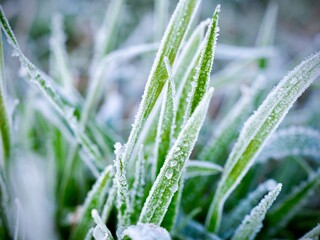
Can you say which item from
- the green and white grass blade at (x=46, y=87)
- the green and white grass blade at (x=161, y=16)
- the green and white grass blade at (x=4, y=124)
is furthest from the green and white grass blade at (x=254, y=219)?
the green and white grass blade at (x=161, y=16)

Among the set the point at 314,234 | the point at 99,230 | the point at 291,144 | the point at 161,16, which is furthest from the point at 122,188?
the point at 161,16

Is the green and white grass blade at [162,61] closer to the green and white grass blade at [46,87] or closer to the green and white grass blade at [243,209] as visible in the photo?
the green and white grass blade at [46,87]

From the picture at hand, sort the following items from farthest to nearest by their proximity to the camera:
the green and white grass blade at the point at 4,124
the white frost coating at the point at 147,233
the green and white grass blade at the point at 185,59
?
1. the green and white grass blade at the point at 185,59
2. the green and white grass blade at the point at 4,124
3. the white frost coating at the point at 147,233

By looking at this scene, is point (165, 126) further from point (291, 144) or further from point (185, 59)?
point (291, 144)

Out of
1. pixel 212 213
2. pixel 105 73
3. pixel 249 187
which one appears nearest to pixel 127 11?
pixel 105 73

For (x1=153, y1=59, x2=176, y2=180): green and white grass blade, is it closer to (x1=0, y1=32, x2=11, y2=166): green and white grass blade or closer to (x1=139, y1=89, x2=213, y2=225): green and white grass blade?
(x1=139, y1=89, x2=213, y2=225): green and white grass blade

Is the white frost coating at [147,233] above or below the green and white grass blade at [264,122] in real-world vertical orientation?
below
